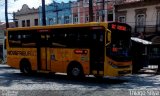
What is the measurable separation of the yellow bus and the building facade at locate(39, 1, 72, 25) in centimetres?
3112

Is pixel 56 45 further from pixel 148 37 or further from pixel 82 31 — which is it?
Result: pixel 148 37

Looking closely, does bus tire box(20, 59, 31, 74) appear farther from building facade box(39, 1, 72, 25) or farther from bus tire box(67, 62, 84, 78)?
building facade box(39, 1, 72, 25)

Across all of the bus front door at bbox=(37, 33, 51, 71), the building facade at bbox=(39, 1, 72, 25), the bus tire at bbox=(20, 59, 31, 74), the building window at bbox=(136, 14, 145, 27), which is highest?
the building facade at bbox=(39, 1, 72, 25)

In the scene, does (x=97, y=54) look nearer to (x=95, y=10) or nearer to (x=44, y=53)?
(x=44, y=53)

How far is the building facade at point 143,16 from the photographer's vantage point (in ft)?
132

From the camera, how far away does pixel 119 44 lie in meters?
18.1

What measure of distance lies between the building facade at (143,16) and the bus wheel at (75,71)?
72.5 feet

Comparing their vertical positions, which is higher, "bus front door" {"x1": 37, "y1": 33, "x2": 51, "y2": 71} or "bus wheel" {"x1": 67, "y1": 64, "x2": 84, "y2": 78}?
"bus front door" {"x1": 37, "y1": 33, "x2": 51, "y2": 71}

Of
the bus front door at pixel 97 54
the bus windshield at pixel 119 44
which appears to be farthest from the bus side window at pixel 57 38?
the bus windshield at pixel 119 44

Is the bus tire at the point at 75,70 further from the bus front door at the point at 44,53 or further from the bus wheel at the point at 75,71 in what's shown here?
the bus front door at the point at 44,53

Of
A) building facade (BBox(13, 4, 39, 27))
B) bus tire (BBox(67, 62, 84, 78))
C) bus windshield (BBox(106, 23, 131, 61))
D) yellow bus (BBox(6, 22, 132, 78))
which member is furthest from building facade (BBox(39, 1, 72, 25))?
bus windshield (BBox(106, 23, 131, 61))

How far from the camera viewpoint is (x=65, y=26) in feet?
64.5

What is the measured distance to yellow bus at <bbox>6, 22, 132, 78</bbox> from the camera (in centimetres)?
1773

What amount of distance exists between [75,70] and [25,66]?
4.56 metres
